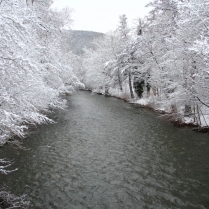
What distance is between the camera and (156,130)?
15742 mm

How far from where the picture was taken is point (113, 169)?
9.66 meters

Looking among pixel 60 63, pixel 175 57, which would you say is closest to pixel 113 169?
pixel 175 57

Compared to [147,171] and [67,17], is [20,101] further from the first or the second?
[67,17]

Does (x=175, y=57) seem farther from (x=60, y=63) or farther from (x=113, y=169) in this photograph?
(x=60, y=63)

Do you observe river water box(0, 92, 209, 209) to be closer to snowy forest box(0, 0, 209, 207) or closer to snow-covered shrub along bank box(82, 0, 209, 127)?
snowy forest box(0, 0, 209, 207)

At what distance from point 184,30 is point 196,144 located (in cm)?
669

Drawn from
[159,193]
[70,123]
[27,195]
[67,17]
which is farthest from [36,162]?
[67,17]

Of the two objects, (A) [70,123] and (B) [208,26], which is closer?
(B) [208,26]

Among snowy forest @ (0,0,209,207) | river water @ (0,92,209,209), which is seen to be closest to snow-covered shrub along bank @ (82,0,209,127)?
snowy forest @ (0,0,209,207)

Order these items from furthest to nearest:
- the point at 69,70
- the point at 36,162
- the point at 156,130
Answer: the point at 69,70, the point at 156,130, the point at 36,162

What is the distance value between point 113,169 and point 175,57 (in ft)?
29.1

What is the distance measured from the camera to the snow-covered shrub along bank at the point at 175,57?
11.1 m

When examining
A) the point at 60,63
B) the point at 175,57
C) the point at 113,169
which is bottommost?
the point at 113,169

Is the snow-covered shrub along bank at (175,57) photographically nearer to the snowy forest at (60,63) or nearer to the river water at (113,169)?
the snowy forest at (60,63)
